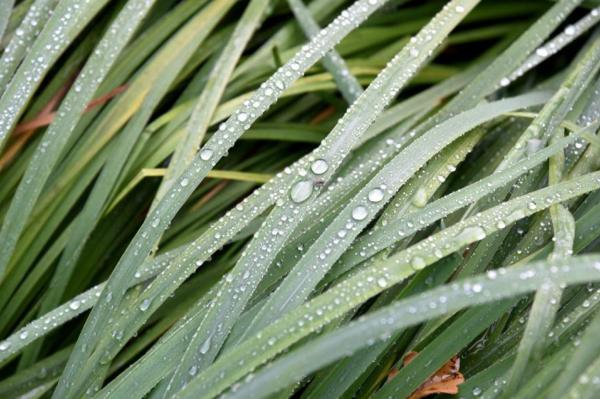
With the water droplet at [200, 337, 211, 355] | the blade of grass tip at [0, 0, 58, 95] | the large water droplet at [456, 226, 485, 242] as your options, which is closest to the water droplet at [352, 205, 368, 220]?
the large water droplet at [456, 226, 485, 242]

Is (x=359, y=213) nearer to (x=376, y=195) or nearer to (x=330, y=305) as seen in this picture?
(x=376, y=195)

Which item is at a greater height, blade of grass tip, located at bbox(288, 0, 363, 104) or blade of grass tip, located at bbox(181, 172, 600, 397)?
blade of grass tip, located at bbox(288, 0, 363, 104)

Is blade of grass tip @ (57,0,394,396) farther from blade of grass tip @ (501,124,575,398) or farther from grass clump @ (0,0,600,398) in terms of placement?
blade of grass tip @ (501,124,575,398)

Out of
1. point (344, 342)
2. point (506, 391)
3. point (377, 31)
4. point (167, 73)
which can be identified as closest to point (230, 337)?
point (344, 342)

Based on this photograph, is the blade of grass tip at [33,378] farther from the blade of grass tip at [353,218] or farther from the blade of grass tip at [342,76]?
the blade of grass tip at [342,76]

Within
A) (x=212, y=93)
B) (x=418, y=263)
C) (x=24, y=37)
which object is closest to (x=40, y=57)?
(x=24, y=37)

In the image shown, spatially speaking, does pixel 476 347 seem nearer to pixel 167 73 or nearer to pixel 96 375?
pixel 96 375
